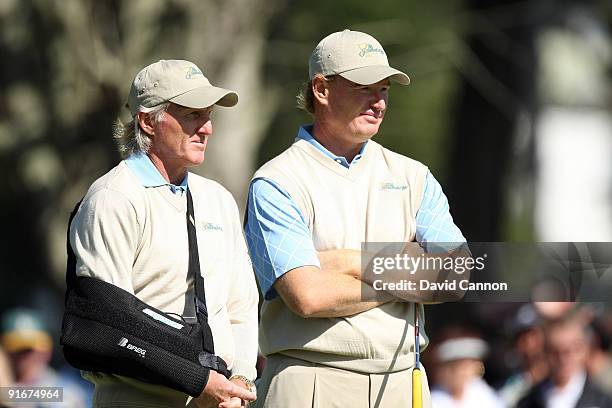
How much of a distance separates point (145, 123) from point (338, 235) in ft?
2.65

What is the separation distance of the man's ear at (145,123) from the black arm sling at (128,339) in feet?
1.97

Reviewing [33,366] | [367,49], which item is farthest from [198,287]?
[33,366]

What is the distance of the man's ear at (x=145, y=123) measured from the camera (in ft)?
17.1

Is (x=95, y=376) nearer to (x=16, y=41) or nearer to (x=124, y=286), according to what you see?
(x=124, y=286)

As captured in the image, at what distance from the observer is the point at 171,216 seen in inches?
201

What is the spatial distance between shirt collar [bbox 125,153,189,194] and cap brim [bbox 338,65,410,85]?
30.5 inches

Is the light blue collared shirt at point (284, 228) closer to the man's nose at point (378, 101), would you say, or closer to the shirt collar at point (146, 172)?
the man's nose at point (378, 101)

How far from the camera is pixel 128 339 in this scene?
485 cm

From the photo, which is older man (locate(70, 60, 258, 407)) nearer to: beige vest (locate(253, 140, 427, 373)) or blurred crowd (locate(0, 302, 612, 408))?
beige vest (locate(253, 140, 427, 373))

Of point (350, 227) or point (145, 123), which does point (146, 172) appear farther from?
point (350, 227)

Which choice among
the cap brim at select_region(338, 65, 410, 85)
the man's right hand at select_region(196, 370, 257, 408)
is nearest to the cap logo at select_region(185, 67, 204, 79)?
the cap brim at select_region(338, 65, 410, 85)

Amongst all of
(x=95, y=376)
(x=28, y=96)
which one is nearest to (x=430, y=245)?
(x=95, y=376)

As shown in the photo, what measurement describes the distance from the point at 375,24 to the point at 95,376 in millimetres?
15114

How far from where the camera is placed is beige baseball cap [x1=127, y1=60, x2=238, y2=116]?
5156 mm
